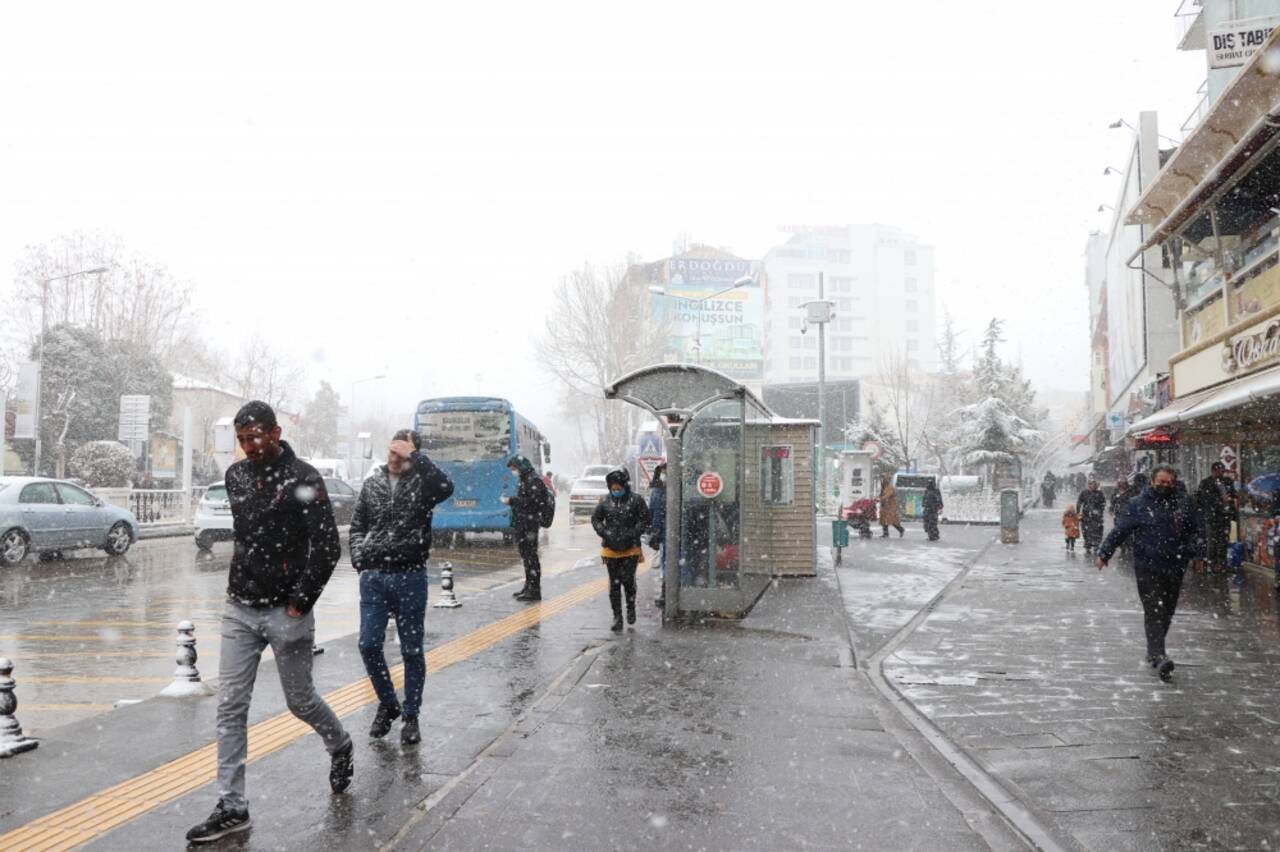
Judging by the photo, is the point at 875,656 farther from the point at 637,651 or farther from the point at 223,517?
the point at 223,517

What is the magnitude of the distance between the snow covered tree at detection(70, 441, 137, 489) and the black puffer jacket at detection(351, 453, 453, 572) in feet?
98.8

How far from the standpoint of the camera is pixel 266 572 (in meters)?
4.38

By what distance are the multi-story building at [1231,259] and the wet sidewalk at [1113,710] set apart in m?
2.98

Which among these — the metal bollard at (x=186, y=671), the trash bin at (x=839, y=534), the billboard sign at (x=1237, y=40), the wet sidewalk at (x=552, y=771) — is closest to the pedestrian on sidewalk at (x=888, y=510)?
the trash bin at (x=839, y=534)

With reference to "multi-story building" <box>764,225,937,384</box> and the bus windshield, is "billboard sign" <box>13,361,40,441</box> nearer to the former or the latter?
the bus windshield

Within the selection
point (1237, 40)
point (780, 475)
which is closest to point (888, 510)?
point (780, 475)

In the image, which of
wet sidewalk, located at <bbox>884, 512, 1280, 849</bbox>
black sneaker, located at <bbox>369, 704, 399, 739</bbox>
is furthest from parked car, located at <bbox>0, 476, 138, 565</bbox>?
wet sidewalk, located at <bbox>884, 512, 1280, 849</bbox>

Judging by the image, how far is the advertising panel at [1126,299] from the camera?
3020cm

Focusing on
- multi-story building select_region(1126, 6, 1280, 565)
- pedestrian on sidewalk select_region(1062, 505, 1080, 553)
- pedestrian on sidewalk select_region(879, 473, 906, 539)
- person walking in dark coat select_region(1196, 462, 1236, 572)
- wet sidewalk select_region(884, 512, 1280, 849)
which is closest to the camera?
wet sidewalk select_region(884, 512, 1280, 849)

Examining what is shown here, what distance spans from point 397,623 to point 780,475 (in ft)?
33.8

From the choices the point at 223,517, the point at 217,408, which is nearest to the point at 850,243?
the point at 217,408

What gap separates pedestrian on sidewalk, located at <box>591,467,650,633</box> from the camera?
947cm

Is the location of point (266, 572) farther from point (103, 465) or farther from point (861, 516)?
point (103, 465)

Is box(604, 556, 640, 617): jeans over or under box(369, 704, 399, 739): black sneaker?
over
